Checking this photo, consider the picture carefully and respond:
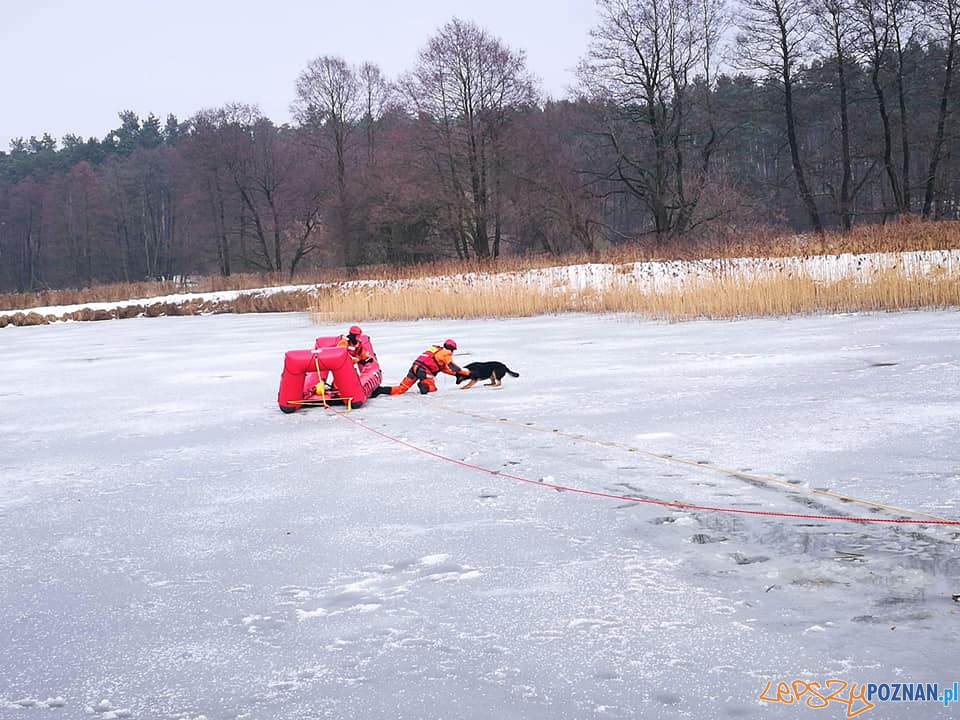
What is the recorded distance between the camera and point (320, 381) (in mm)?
5984

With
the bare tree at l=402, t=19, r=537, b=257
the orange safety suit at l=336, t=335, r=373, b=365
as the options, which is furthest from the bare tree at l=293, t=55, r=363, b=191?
the orange safety suit at l=336, t=335, r=373, b=365

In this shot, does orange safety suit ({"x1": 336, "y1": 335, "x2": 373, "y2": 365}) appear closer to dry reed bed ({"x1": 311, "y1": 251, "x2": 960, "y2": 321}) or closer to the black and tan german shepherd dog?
the black and tan german shepherd dog

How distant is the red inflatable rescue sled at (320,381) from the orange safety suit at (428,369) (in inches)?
17.3

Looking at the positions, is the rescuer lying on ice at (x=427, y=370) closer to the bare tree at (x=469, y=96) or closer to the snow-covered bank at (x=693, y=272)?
the snow-covered bank at (x=693, y=272)

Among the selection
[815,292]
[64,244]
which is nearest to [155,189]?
[64,244]

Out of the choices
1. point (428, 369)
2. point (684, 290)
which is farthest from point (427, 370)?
point (684, 290)

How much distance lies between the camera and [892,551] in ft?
8.41

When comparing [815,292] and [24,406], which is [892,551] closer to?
[24,406]

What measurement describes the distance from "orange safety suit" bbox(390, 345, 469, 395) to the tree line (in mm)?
13354

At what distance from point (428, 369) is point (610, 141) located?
2028 centimetres

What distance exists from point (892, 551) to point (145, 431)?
425 cm

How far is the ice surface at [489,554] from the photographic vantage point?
1928 mm

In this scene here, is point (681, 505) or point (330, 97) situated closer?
point (681, 505)

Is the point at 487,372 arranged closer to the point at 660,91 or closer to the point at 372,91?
the point at 660,91
